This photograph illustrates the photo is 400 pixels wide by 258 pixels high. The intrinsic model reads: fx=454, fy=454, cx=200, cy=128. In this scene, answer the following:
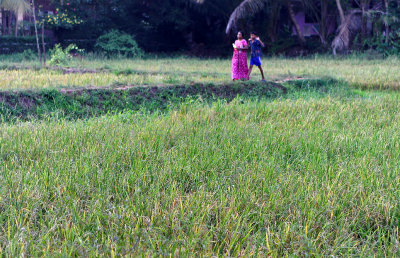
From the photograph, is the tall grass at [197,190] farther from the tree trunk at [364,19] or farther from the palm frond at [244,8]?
the tree trunk at [364,19]

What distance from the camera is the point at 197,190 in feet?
9.40

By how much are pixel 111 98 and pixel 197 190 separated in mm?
4496

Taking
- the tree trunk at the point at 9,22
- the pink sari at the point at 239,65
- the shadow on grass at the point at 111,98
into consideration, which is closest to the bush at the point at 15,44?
the tree trunk at the point at 9,22

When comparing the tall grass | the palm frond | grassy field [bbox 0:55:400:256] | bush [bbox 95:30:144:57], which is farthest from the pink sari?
bush [bbox 95:30:144:57]

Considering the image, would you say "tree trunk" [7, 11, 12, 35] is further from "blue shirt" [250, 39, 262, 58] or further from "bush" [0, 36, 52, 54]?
"blue shirt" [250, 39, 262, 58]

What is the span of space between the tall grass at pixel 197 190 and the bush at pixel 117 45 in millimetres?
14989

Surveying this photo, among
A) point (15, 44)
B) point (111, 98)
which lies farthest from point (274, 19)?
point (111, 98)

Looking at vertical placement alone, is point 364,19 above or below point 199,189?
above

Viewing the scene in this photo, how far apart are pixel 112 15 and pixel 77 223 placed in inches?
776

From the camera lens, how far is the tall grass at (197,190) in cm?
231

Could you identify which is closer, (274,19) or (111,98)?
(111,98)

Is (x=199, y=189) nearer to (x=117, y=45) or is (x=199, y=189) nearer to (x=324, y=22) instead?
(x=117, y=45)

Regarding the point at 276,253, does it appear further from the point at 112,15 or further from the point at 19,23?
the point at 112,15

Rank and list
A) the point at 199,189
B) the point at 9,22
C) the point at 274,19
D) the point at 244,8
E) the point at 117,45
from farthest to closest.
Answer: the point at 274,19
the point at 117,45
the point at 9,22
the point at 244,8
the point at 199,189
